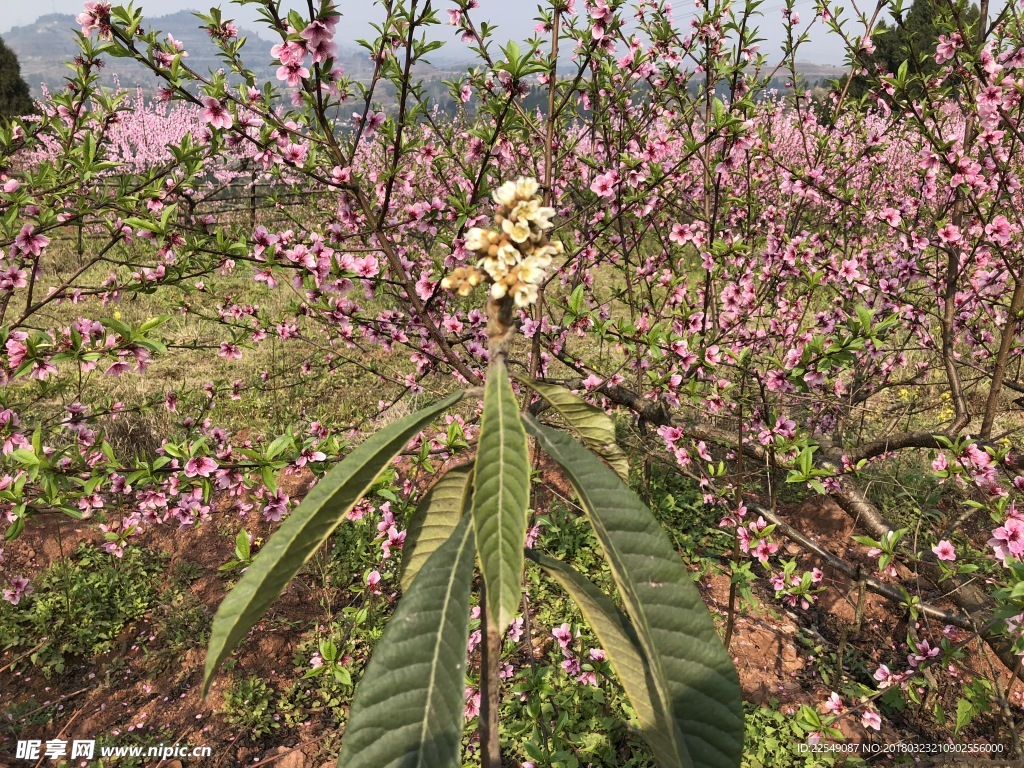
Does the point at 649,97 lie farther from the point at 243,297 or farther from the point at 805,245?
the point at 243,297

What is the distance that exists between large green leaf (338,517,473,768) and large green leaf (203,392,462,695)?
5.0 inches

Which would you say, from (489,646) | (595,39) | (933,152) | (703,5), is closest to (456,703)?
(489,646)

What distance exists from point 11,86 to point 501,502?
25321mm

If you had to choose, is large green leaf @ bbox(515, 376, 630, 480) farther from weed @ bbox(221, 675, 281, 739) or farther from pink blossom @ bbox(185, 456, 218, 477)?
weed @ bbox(221, 675, 281, 739)

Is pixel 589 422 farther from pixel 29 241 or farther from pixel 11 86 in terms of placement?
pixel 11 86

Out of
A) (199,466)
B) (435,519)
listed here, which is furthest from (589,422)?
(199,466)

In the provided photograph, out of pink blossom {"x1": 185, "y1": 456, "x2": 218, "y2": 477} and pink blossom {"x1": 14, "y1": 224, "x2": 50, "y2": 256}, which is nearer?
pink blossom {"x1": 185, "y1": 456, "x2": 218, "y2": 477}

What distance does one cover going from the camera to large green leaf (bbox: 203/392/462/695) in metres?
0.58

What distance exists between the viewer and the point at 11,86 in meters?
17.9

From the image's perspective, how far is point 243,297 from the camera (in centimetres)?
788

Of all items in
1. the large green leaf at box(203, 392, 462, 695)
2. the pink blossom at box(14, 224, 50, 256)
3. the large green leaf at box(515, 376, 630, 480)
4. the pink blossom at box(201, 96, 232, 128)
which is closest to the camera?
the large green leaf at box(203, 392, 462, 695)

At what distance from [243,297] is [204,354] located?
1.67m

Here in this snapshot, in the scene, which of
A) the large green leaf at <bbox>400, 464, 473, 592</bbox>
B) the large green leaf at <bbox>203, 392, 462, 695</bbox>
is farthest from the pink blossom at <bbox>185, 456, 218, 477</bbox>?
the large green leaf at <bbox>203, 392, 462, 695</bbox>

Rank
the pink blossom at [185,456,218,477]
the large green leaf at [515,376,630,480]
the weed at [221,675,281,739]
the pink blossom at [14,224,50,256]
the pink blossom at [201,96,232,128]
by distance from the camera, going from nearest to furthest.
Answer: the large green leaf at [515,376,630,480] → the pink blossom at [185,456,218,477] → the pink blossom at [201,96,232,128] → the pink blossom at [14,224,50,256] → the weed at [221,675,281,739]
